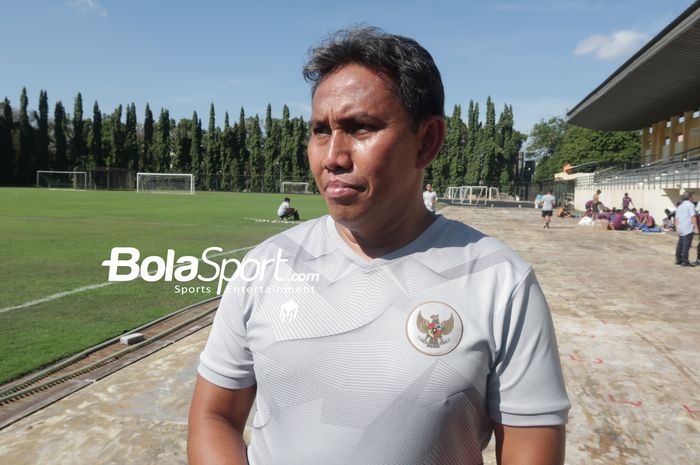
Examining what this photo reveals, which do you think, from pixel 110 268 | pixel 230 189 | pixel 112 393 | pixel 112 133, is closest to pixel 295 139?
pixel 230 189

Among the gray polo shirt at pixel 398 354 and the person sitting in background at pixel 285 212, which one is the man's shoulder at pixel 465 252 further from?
the person sitting in background at pixel 285 212

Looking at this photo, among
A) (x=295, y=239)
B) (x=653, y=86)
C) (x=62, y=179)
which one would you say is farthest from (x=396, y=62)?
(x=62, y=179)

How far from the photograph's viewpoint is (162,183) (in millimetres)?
70812

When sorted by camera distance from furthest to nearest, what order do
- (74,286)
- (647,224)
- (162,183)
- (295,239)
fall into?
1. (162,183)
2. (647,224)
3. (74,286)
4. (295,239)

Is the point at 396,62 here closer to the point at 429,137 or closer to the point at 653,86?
the point at 429,137

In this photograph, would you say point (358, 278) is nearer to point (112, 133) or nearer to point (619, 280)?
point (619, 280)

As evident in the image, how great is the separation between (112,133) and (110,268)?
74.8 metres

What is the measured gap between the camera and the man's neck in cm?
161

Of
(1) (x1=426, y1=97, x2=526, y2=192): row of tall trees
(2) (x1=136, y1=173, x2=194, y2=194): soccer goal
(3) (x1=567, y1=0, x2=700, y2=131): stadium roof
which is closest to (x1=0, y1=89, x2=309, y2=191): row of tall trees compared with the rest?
(2) (x1=136, y1=173, x2=194, y2=194): soccer goal

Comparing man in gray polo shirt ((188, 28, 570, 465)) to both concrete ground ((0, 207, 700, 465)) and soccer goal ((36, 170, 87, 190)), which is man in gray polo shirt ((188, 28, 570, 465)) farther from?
soccer goal ((36, 170, 87, 190))

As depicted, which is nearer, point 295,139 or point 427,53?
point 427,53

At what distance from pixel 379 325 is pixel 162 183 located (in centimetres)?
7383

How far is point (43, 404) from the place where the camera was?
4133mm

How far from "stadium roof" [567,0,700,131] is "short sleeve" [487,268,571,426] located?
996 inches
